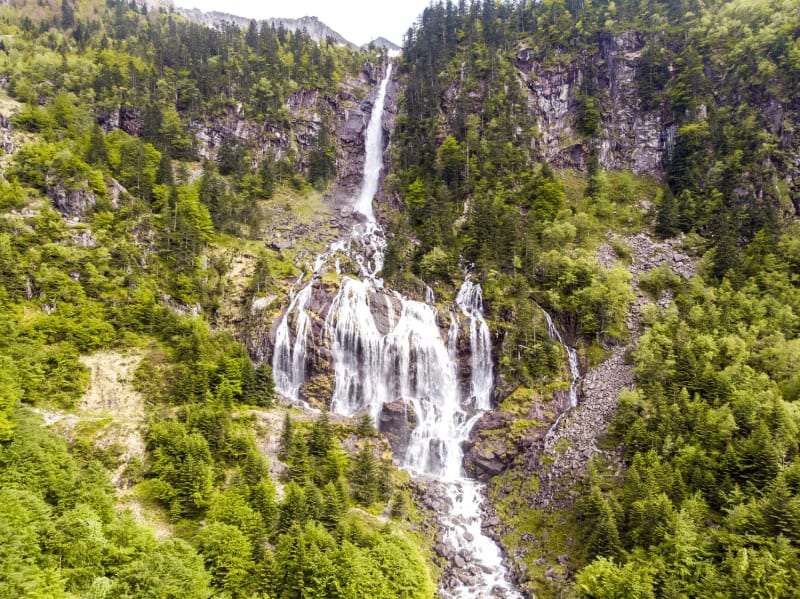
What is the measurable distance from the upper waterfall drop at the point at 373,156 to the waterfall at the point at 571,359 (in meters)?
41.5

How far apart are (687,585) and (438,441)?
26.3 metres

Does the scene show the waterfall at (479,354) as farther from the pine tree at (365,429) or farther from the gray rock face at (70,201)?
the gray rock face at (70,201)

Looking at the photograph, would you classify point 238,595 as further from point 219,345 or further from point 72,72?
point 72,72

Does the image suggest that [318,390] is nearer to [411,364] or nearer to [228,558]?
[411,364]

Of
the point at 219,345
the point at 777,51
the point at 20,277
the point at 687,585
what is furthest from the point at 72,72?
the point at 777,51

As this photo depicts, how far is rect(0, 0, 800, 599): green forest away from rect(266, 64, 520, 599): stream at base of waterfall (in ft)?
10.1

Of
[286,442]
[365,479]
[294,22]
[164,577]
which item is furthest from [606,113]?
[294,22]

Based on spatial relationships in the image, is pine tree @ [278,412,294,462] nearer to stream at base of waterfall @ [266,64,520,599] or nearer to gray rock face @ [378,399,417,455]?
stream at base of waterfall @ [266,64,520,599]

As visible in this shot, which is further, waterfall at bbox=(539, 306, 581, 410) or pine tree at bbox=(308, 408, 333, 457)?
waterfall at bbox=(539, 306, 581, 410)

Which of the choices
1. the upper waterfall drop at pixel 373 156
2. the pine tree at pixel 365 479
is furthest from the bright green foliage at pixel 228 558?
the upper waterfall drop at pixel 373 156

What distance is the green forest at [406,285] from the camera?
32406mm

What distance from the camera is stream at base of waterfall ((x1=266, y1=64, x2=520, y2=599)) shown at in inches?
2061

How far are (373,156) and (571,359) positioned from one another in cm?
6819

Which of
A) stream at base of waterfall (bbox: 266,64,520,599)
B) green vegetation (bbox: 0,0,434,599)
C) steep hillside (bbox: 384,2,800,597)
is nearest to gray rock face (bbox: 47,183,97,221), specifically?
green vegetation (bbox: 0,0,434,599)
